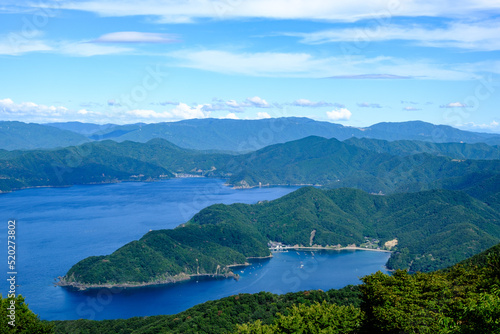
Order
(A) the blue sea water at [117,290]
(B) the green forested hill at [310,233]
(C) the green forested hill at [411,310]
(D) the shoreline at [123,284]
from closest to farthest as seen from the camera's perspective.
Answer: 1. (C) the green forested hill at [411,310]
2. (A) the blue sea water at [117,290]
3. (D) the shoreline at [123,284]
4. (B) the green forested hill at [310,233]

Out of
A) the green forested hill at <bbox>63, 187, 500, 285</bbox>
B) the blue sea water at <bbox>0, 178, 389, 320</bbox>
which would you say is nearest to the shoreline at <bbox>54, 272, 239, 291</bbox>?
the green forested hill at <bbox>63, 187, 500, 285</bbox>

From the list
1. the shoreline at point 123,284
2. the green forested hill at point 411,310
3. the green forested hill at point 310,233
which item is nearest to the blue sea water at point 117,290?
the shoreline at point 123,284

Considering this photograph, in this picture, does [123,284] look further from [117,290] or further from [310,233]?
[310,233]

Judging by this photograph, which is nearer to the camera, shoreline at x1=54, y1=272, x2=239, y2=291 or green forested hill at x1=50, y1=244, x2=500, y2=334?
green forested hill at x1=50, y1=244, x2=500, y2=334

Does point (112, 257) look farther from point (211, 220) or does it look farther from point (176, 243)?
point (211, 220)

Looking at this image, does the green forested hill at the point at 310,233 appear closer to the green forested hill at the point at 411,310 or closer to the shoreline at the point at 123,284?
the shoreline at the point at 123,284

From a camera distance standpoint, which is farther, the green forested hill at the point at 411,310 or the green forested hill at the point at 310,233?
the green forested hill at the point at 310,233

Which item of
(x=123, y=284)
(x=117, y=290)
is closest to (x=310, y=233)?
(x=123, y=284)

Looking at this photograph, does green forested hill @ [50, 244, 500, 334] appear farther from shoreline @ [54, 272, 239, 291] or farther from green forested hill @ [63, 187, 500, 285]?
green forested hill @ [63, 187, 500, 285]
